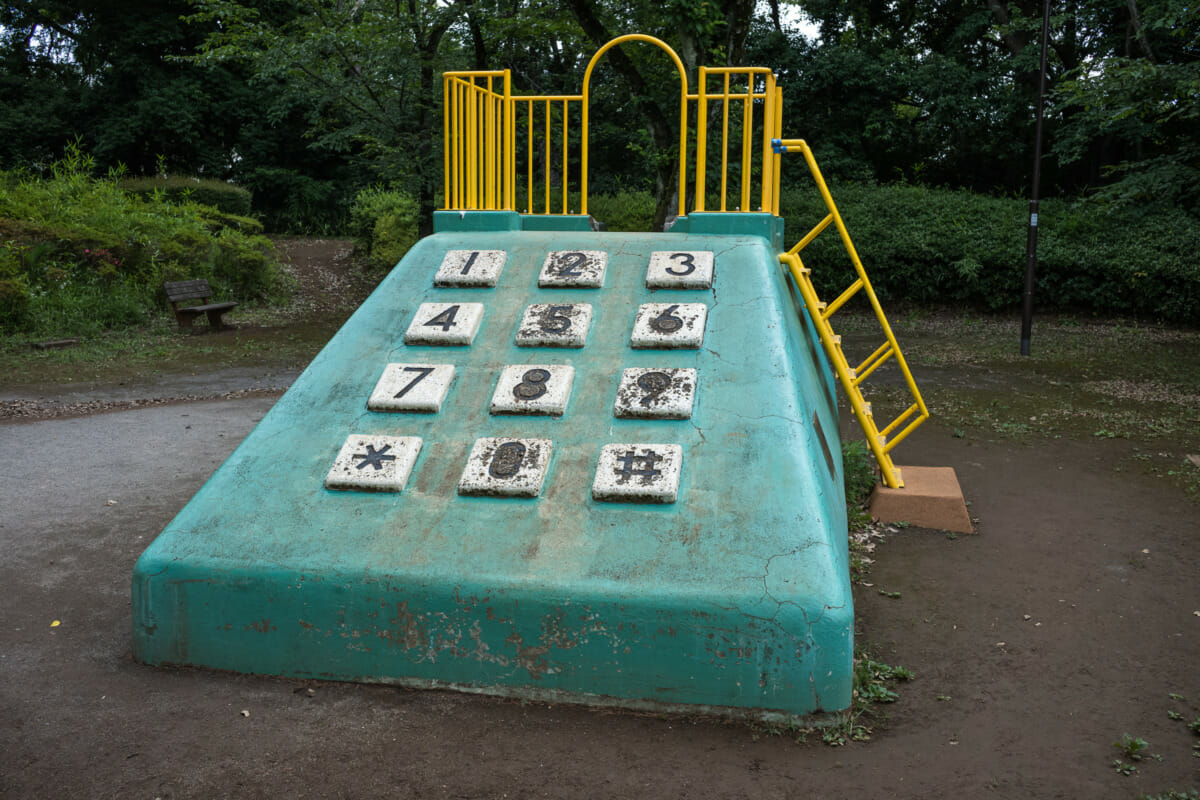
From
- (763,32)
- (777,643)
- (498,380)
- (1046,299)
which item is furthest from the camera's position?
(763,32)

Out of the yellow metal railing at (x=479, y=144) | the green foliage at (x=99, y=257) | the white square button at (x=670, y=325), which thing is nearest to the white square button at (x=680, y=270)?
the white square button at (x=670, y=325)

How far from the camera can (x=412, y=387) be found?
4.55m

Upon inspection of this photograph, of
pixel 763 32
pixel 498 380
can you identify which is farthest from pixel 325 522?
pixel 763 32

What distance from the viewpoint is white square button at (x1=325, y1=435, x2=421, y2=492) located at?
13.3ft

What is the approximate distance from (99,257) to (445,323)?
12.5 metres

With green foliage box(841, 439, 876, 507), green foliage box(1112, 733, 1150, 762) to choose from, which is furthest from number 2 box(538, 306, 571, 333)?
green foliage box(1112, 733, 1150, 762)

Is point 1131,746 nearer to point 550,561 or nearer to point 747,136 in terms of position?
point 550,561

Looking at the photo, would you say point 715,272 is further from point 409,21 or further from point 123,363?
point 409,21

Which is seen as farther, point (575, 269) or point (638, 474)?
point (575, 269)

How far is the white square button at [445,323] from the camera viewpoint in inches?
190

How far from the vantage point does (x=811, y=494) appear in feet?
12.4

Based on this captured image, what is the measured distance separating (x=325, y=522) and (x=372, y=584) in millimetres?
429

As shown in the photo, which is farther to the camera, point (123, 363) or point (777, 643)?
point (123, 363)

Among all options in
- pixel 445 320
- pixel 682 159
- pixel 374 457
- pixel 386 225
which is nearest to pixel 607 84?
pixel 386 225
